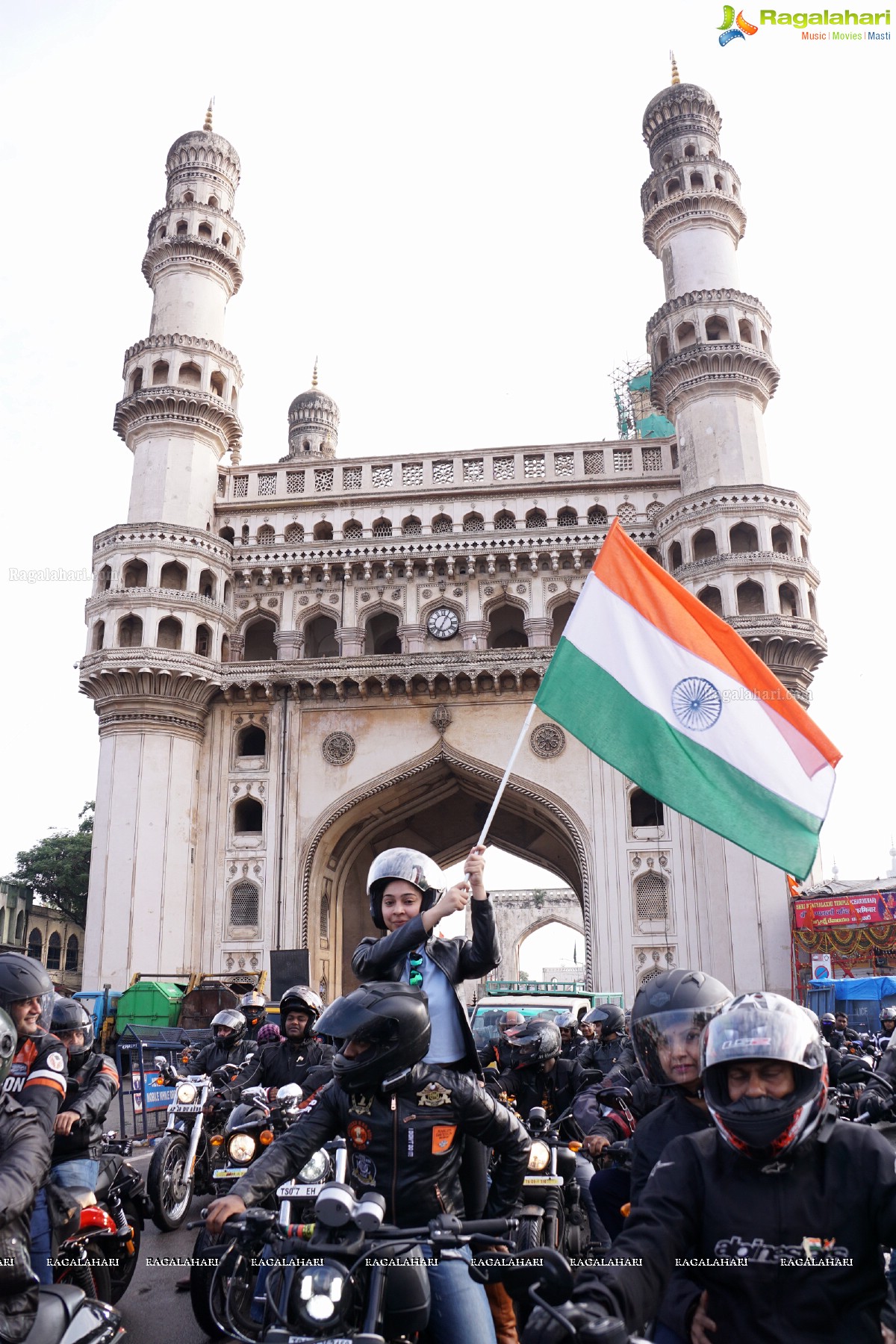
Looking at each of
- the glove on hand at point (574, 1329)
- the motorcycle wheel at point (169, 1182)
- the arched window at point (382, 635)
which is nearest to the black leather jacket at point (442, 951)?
the glove on hand at point (574, 1329)

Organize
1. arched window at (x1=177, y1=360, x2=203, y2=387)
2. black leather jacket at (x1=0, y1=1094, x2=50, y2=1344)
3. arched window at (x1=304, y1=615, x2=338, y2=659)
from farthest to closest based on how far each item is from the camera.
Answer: arched window at (x1=304, y1=615, x2=338, y2=659) < arched window at (x1=177, y1=360, x2=203, y2=387) < black leather jacket at (x1=0, y1=1094, x2=50, y2=1344)

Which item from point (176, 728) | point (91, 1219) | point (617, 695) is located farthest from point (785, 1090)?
point (176, 728)

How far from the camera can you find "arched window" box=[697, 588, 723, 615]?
25.1m

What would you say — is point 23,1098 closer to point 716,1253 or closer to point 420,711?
point 716,1253

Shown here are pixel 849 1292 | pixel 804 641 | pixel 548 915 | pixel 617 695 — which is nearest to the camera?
pixel 849 1292

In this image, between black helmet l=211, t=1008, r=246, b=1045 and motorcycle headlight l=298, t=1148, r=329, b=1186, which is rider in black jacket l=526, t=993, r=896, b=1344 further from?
black helmet l=211, t=1008, r=246, b=1045

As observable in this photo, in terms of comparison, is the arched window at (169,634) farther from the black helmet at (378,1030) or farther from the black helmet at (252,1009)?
the black helmet at (378,1030)

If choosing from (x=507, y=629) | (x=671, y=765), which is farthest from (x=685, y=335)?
(x=671, y=765)

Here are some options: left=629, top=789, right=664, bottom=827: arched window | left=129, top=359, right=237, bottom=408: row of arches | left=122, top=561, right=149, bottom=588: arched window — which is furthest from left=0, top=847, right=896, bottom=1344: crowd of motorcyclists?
left=129, top=359, right=237, bottom=408: row of arches

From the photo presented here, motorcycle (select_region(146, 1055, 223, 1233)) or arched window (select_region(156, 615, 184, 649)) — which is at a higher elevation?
arched window (select_region(156, 615, 184, 649))

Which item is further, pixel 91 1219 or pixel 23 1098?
pixel 91 1219

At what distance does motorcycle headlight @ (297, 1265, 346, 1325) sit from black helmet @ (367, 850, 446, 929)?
5.31ft

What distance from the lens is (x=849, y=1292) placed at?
8.34 ft

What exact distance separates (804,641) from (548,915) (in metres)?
29.1
